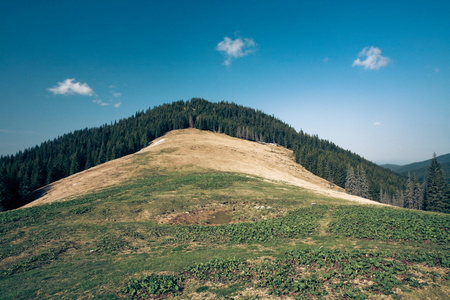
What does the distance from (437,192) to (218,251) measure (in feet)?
269

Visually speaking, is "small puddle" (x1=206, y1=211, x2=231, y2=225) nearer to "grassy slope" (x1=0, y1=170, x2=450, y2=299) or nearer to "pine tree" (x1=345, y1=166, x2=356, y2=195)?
"grassy slope" (x1=0, y1=170, x2=450, y2=299)

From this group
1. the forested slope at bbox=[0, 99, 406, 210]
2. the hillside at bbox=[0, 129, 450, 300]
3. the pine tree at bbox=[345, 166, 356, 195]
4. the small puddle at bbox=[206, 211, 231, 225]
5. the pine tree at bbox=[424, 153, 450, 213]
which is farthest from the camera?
the pine tree at bbox=[345, 166, 356, 195]

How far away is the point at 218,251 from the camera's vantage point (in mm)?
16750

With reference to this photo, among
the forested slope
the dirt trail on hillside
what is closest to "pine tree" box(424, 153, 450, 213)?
the dirt trail on hillside

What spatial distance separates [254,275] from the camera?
41.3ft

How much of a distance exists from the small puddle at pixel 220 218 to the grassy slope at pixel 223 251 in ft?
4.17

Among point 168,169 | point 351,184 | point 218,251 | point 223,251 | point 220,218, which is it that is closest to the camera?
point 223,251

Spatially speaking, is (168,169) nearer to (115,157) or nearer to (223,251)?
(223,251)

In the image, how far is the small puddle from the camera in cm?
2570

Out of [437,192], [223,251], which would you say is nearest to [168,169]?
[223,251]

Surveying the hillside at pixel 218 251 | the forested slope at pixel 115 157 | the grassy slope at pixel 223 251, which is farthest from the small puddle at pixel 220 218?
the forested slope at pixel 115 157

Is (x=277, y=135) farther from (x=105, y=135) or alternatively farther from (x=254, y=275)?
(x=254, y=275)

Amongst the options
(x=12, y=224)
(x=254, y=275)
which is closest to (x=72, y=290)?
(x=254, y=275)

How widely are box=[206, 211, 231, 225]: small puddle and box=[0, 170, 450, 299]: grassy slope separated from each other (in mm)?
1272
